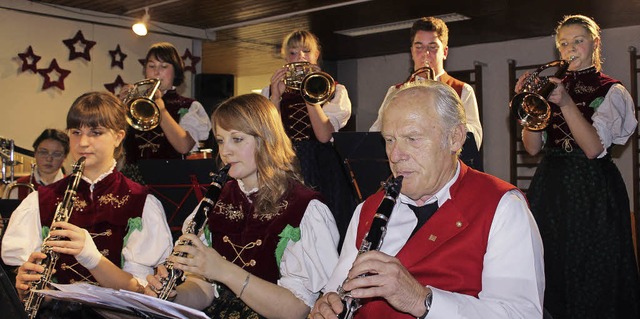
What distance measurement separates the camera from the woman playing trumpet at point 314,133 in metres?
4.12

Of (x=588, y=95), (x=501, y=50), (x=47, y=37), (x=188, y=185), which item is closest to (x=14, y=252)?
(x=188, y=185)

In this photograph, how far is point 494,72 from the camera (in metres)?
10.6

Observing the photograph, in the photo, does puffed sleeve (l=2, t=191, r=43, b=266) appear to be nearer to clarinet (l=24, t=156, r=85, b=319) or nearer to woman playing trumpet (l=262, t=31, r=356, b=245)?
clarinet (l=24, t=156, r=85, b=319)

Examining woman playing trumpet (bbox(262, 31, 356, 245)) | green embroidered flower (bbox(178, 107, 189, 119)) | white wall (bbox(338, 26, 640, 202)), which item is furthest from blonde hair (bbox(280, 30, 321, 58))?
white wall (bbox(338, 26, 640, 202))

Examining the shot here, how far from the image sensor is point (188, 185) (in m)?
3.50

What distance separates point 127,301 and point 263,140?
3.57ft

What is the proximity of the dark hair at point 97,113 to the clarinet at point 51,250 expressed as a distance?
0.15 meters

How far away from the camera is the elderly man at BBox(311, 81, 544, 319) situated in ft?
5.95

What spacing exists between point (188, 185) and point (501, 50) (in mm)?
7947

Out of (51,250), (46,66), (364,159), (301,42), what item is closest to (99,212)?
(51,250)

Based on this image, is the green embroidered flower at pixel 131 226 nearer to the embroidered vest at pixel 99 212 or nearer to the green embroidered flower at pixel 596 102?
the embroidered vest at pixel 99 212

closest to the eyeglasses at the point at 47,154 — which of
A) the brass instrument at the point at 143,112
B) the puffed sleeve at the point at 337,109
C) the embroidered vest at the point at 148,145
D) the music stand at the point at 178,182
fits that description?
the embroidered vest at the point at 148,145

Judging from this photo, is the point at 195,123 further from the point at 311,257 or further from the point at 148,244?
the point at 311,257

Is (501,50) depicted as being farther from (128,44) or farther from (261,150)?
(261,150)
